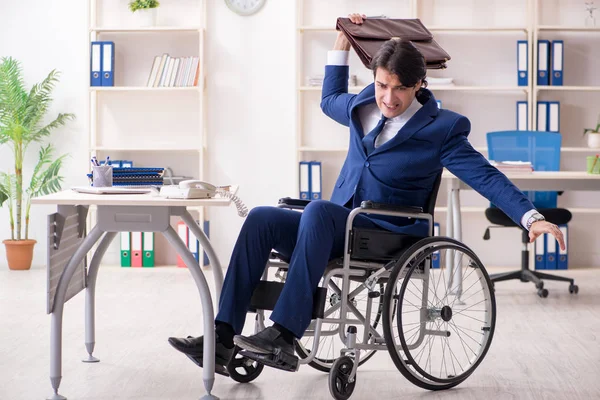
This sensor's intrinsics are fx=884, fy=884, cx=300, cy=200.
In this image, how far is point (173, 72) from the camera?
226 inches

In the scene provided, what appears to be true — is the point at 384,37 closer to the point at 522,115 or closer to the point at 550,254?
the point at 522,115

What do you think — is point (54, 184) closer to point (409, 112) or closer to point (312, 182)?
point (312, 182)

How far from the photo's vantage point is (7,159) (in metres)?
5.90

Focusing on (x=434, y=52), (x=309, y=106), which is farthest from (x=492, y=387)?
(x=309, y=106)

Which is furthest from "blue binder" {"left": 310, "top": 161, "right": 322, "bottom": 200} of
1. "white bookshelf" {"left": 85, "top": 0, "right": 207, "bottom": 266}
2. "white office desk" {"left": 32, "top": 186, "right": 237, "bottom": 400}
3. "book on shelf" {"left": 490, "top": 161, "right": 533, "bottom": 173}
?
"white office desk" {"left": 32, "top": 186, "right": 237, "bottom": 400}

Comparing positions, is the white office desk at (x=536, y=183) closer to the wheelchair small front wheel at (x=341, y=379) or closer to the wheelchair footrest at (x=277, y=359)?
the wheelchair small front wheel at (x=341, y=379)

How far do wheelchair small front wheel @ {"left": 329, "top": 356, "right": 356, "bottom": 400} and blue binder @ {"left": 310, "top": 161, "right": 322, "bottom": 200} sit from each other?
3.00 metres

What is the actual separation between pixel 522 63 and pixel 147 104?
2.47m

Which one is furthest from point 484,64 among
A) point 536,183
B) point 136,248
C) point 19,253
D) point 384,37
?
point 19,253

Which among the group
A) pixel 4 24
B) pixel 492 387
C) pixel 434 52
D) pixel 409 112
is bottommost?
pixel 492 387

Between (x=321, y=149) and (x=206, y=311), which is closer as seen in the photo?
(x=206, y=311)

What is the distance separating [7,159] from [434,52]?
3684mm

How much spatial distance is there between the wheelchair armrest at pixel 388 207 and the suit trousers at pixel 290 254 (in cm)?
10

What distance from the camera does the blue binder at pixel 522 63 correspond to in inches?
221
